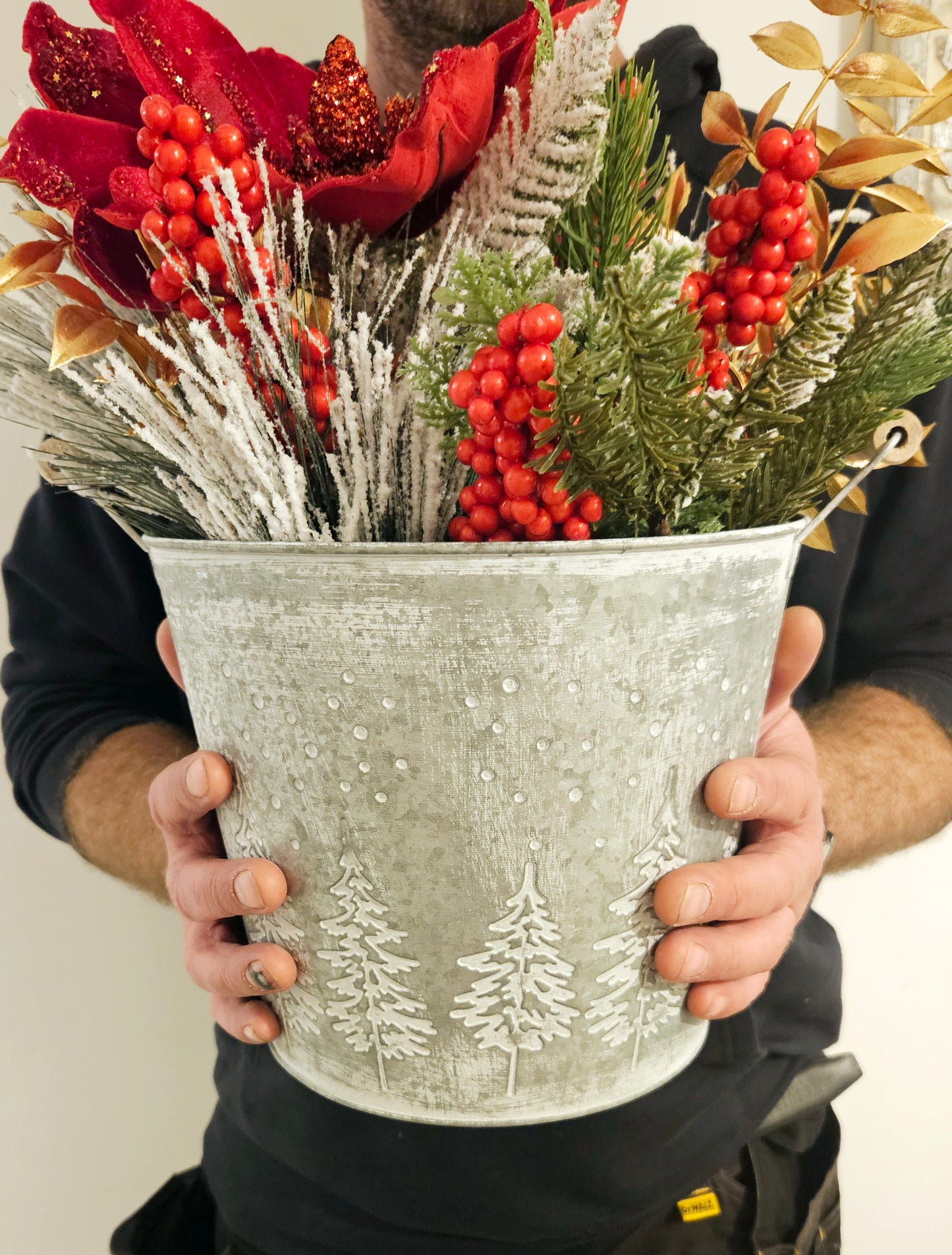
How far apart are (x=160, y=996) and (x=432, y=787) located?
0.89 metres

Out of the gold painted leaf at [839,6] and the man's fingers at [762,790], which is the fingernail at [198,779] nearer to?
the man's fingers at [762,790]

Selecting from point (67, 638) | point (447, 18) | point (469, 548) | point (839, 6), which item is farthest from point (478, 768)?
point (67, 638)

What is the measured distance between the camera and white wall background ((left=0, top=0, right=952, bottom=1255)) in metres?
0.94

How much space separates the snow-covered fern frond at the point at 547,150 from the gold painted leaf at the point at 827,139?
9cm

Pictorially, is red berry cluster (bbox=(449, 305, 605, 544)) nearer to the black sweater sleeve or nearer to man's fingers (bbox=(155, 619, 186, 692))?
man's fingers (bbox=(155, 619, 186, 692))

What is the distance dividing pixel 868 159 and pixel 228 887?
1.12 feet

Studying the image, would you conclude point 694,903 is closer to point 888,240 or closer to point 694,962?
point 694,962

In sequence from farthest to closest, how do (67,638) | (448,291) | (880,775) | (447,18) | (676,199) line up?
(67,638), (880,775), (447,18), (676,199), (448,291)

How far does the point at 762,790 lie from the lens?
33 cm

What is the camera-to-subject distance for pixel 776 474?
0.30m

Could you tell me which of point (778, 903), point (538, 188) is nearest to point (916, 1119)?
point (778, 903)

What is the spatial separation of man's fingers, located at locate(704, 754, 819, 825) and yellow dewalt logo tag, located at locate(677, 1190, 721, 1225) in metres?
0.36

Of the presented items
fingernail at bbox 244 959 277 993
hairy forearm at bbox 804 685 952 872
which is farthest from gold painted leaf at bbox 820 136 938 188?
hairy forearm at bbox 804 685 952 872

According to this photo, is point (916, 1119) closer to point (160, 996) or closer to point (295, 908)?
point (160, 996)
